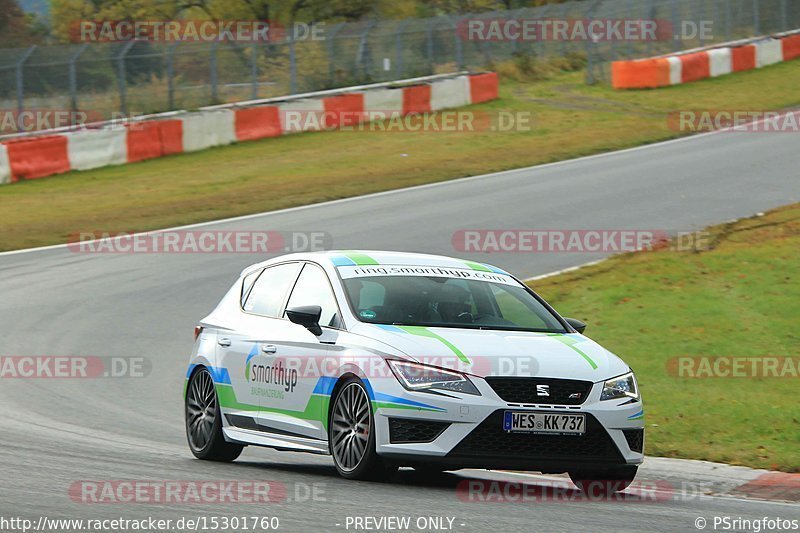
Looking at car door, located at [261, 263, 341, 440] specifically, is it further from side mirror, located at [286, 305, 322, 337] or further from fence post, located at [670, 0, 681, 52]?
fence post, located at [670, 0, 681, 52]

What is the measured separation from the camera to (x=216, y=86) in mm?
33562

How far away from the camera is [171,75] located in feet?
107

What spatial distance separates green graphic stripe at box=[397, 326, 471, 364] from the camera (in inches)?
334

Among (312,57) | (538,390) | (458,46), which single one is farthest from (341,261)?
(458,46)

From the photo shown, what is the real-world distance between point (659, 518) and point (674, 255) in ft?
38.3

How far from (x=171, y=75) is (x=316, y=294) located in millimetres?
23806

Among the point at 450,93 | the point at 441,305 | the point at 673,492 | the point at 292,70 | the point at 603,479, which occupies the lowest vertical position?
the point at 673,492

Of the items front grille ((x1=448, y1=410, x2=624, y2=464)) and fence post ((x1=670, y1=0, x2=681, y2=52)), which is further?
fence post ((x1=670, y1=0, x2=681, y2=52))

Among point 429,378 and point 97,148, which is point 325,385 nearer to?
point 429,378

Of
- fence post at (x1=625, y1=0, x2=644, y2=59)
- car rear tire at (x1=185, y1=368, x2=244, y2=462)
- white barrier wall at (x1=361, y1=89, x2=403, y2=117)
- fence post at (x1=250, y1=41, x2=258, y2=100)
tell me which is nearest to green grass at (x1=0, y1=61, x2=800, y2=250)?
white barrier wall at (x1=361, y1=89, x2=403, y2=117)

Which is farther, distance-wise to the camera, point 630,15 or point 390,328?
point 630,15

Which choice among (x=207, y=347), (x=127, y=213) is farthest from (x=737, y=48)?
(x=207, y=347)

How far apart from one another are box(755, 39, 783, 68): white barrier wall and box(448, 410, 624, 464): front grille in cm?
3601

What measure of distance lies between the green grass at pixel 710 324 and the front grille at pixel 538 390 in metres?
2.18
